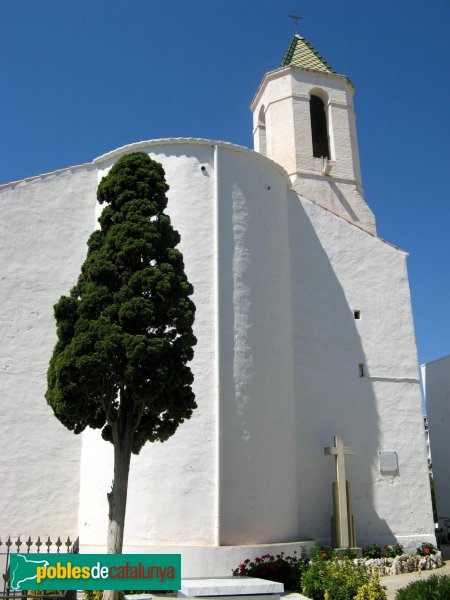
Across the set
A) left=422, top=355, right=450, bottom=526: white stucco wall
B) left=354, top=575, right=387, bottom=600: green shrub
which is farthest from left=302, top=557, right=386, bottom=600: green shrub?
left=422, top=355, right=450, bottom=526: white stucco wall

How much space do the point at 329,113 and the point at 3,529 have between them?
53.9 ft

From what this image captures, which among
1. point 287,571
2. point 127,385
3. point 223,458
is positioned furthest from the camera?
point 223,458

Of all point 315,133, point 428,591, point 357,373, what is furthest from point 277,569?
point 315,133

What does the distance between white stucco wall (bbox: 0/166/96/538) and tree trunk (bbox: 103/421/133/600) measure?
19.5ft

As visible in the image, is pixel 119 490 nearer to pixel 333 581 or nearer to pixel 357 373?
pixel 333 581

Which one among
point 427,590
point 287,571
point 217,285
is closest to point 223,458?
point 287,571

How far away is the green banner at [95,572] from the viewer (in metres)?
7.36

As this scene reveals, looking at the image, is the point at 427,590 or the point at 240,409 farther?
the point at 240,409

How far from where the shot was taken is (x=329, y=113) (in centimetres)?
2170

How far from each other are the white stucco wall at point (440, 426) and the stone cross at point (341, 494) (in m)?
8.55

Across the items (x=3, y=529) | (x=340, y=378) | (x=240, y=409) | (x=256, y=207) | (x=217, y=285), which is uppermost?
(x=256, y=207)

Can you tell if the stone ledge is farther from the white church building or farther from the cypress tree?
the white church building

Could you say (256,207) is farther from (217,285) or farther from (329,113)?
(329,113)

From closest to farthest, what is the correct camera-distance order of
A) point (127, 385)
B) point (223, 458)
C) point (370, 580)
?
point (127, 385)
point (370, 580)
point (223, 458)
